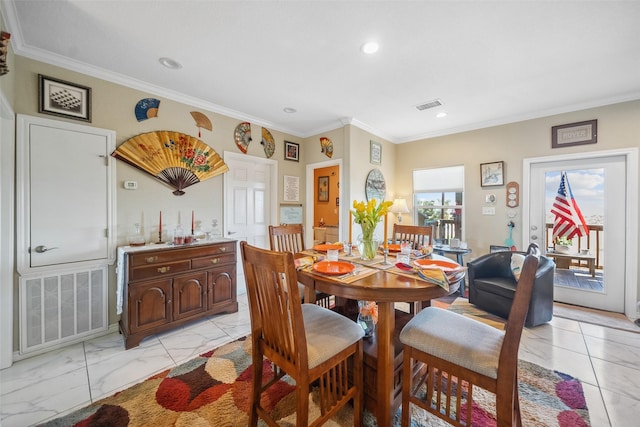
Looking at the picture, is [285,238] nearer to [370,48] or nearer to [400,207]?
[370,48]

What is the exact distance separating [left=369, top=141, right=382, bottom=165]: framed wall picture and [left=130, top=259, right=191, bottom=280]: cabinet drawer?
3140mm

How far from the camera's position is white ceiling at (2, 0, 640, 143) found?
67.2 inches

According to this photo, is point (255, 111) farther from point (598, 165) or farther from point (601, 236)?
point (601, 236)

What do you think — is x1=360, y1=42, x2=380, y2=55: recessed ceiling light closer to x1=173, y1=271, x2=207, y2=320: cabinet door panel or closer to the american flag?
x1=173, y1=271, x2=207, y2=320: cabinet door panel

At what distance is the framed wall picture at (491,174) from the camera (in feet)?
12.3

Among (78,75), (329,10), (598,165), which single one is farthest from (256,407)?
(598,165)

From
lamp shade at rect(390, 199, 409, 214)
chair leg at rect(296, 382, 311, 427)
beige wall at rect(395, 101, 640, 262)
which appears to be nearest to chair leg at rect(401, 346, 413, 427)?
chair leg at rect(296, 382, 311, 427)

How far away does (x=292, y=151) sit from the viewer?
4250mm

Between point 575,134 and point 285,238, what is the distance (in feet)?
13.0

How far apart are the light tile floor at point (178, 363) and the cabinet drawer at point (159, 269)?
2.09ft

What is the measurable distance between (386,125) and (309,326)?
3543 millimetres

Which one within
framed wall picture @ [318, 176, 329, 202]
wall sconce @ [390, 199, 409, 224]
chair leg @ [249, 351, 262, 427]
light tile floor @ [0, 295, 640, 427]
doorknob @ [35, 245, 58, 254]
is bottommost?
light tile floor @ [0, 295, 640, 427]

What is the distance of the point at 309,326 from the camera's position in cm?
139

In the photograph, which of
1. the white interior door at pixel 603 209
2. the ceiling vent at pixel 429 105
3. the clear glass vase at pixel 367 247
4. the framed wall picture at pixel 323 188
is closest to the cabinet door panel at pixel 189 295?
the clear glass vase at pixel 367 247
